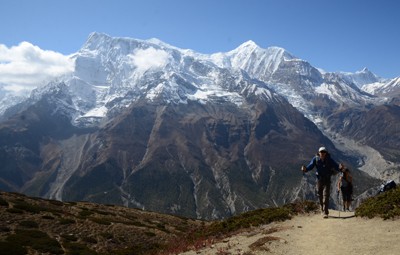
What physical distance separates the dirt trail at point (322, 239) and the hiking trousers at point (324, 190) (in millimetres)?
940

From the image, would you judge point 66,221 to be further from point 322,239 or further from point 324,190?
point 322,239

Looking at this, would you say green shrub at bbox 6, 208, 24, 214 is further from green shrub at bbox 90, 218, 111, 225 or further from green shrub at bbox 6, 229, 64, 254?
green shrub at bbox 90, 218, 111, 225

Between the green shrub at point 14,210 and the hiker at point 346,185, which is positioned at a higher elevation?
the hiker at point 346,185

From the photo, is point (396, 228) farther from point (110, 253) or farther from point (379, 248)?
point (110, 253)

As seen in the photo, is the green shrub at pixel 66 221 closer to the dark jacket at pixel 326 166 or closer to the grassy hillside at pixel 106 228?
the grassy hillside at pixel 106 228

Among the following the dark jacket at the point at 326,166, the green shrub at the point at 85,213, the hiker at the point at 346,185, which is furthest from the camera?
the green shrub at the point at 85,213

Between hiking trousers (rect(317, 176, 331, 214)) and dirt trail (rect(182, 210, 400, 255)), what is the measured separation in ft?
3.09

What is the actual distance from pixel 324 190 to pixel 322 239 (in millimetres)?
6305

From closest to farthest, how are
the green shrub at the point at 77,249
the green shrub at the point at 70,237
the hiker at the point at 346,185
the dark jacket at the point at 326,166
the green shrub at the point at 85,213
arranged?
the dark jacket at the point at 326,166, the hiker at the point at 346,185, the green shrub at the point at 77,249, the green shrub at the point at 70,237, the green shrub at the point at 85,213

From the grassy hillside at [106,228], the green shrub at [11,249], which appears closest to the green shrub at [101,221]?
the grassy hillside at [106,228]

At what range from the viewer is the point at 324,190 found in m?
27.1

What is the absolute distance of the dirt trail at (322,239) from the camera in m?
19.3

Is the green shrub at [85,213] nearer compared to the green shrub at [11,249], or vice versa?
the green shrub at [11,249]

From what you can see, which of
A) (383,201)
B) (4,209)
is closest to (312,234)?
(383,201)
